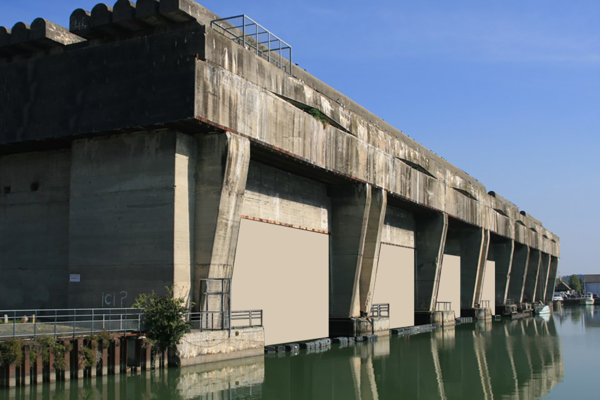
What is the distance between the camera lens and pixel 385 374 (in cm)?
2994

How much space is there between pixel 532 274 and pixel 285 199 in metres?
76.7

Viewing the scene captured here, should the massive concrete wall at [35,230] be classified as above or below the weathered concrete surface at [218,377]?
above

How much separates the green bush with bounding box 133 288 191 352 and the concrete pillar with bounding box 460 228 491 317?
4915cm

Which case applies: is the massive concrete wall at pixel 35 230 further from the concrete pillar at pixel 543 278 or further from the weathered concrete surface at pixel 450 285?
the concrete pillar at pixel 543 278

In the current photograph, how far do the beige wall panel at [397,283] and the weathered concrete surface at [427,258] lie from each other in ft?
2.95

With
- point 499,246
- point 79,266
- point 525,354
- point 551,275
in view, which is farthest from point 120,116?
point 551,275

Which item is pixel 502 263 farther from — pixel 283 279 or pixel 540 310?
pixel 283 279

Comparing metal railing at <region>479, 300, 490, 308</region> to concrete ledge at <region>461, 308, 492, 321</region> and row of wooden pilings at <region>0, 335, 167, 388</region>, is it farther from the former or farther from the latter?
row of wooden pilings at <region>0, 335, 167, 388</region>

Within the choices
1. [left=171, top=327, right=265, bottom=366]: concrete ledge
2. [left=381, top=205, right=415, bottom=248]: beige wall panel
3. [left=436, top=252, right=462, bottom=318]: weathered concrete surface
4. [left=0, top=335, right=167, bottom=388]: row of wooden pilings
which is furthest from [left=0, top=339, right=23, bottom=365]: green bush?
[left=436, top=252, right=462, bottom=318]: weathered concrete surface

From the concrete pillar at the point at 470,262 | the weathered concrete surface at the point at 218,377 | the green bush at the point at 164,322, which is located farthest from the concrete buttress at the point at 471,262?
the green bush at the point at 164,322

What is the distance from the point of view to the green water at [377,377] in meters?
22.8

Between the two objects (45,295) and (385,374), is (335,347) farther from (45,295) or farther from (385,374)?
(45,295)

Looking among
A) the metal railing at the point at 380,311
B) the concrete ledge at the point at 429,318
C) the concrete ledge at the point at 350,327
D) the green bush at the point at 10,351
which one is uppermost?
the green bush at the point at 10,351

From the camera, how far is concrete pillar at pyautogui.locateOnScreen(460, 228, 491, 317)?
70688mm
